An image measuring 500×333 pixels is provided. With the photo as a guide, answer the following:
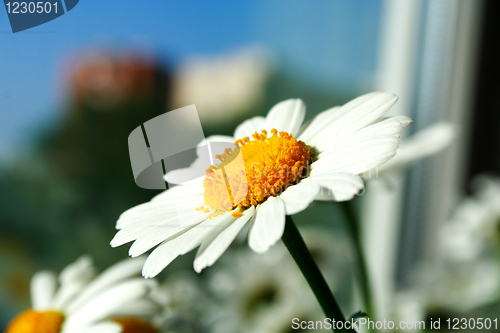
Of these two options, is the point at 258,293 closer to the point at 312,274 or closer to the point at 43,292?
the point at 43,292

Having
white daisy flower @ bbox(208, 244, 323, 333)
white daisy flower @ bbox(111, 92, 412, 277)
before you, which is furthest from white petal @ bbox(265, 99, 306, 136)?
white daisy flower @ bbox(208, 244, 323, 333)

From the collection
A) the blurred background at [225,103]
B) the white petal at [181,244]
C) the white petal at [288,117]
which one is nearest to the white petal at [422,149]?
the blurred background at [225,103]

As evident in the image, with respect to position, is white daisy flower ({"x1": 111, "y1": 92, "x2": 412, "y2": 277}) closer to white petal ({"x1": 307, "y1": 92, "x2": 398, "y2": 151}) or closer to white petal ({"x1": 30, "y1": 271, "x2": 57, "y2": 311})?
white petal ({"x1": 307, "y1": 92, "x2": 398, "y2": 151})

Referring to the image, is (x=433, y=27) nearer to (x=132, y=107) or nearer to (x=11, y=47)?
(x=132, y=107)

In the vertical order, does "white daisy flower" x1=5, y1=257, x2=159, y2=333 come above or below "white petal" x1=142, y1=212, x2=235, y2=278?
below

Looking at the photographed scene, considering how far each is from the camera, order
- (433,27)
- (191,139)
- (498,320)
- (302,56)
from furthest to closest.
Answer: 1. (433,27)
2. (302,56)
3. (498,320)
4. (191,139)

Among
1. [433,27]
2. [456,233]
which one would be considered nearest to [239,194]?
[456,233]
